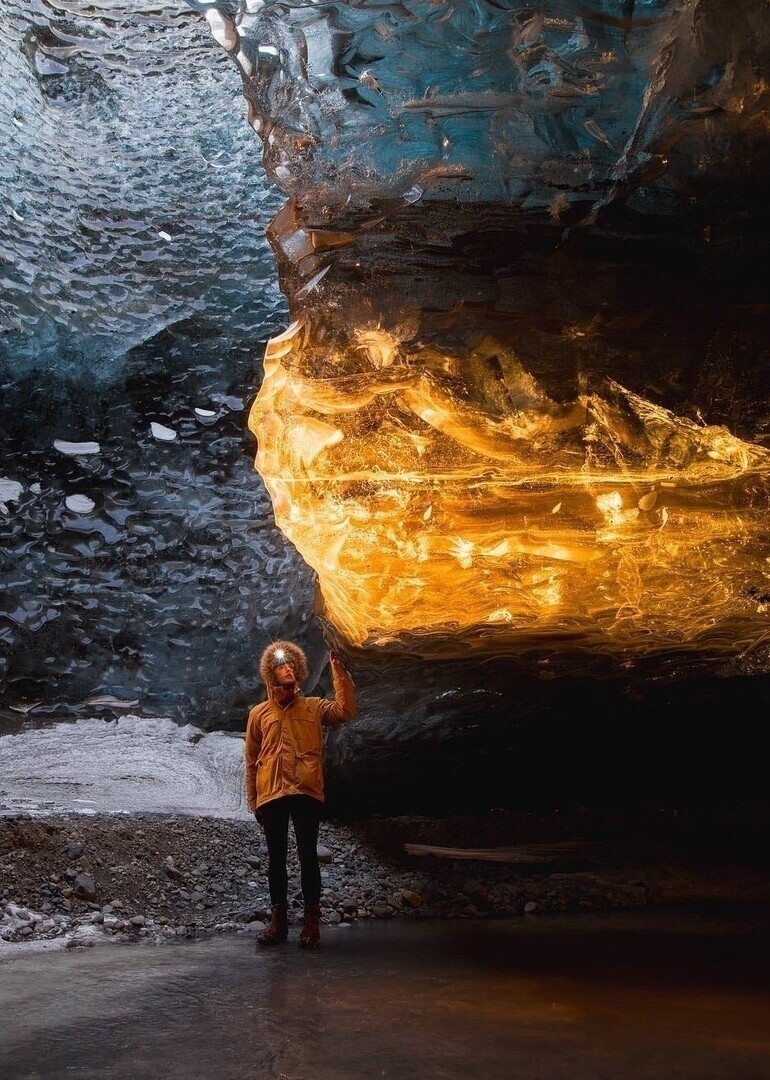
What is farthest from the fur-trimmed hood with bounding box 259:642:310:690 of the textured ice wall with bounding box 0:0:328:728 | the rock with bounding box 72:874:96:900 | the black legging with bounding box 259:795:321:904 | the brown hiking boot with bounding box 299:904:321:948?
the textured ice wall with bounding box 0:0:328:728

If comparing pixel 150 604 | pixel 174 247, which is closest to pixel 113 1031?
pixel 150 604

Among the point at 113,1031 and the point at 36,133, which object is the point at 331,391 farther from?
the point at 36,133

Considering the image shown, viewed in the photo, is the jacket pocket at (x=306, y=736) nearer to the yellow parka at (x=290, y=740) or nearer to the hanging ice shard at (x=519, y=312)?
the yellow parka at (x=290, y=740)

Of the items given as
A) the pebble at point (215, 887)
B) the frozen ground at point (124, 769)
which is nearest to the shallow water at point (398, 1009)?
the pebble at point (215, 887)

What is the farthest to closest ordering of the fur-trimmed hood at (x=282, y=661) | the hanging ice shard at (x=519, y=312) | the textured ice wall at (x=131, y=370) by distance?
1. the textured ice wall at (x=131, y=370)
2. the fur-trimmed hood at (x=282, y=661)
3. the hanging ice shard at (x=519, y=312)

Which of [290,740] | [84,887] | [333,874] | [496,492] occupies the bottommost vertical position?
[333,874]

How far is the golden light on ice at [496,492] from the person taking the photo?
5012mm

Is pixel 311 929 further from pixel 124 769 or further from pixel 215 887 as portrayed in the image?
pixel 124 769

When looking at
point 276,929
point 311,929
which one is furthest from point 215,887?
point 311,929

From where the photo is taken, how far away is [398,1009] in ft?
9.84

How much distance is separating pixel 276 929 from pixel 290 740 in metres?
0.88

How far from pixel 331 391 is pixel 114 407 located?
6377 mm

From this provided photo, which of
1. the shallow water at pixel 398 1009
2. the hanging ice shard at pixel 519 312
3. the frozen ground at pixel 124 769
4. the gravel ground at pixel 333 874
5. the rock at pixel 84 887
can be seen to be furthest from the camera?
the frozen ground at pixel 124 769

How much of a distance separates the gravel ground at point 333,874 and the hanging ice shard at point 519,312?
167cm
